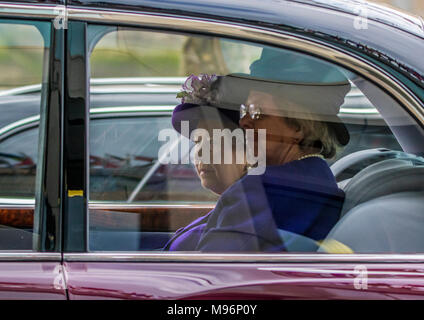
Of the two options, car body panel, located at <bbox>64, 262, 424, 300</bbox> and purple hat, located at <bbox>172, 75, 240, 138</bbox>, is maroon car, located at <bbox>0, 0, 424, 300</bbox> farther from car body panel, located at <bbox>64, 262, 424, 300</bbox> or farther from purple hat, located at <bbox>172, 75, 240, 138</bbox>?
purple hat, located at <bbox>172, 75, 240, 138</bbox>

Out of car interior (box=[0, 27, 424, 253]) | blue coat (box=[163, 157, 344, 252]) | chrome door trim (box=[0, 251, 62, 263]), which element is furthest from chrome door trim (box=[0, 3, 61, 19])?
blue coat (box=[163, 157, 344, 252])

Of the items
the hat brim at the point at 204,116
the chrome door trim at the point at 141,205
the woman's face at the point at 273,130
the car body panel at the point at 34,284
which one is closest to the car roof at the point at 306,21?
the woman's face at the point at 273,130

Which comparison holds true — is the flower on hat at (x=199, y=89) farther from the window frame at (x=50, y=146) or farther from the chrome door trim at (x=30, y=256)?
the chrome door trim at (x=30, y=256)

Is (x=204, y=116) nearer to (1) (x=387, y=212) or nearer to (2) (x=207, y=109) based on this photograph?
(2) (x=207, y=109)

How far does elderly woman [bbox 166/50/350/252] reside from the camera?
5.11 feet

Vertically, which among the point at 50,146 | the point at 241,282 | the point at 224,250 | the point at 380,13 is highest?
the point at 380,13

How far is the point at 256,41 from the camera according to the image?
1.43 meters

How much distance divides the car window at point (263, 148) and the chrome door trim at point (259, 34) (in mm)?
25

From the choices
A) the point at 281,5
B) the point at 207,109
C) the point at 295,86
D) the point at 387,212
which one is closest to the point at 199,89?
the point at 207,109

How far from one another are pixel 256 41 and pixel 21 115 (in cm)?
93

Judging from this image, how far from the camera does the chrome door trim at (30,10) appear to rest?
1412mm

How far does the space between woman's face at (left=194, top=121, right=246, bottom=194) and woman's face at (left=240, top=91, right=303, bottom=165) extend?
10cm

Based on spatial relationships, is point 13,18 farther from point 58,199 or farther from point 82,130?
point 58,199
